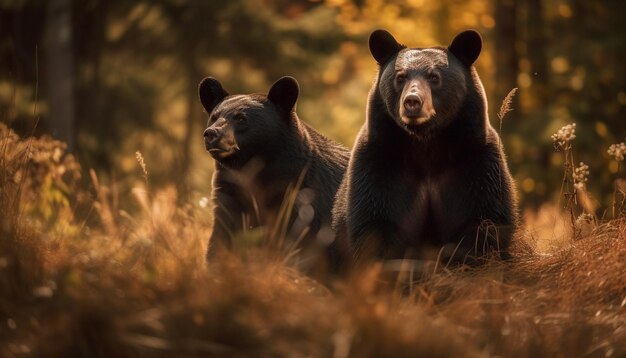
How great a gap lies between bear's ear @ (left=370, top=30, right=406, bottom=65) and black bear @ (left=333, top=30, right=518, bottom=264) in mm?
293

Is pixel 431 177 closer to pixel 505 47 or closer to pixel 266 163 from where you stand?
pixel 266 163

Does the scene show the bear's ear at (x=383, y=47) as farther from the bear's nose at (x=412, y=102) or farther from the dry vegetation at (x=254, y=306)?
the dry vegetation at (x=254, y=306)

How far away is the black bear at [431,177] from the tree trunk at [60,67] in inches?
376

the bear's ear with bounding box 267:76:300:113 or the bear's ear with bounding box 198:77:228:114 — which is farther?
the bear's ear with bounding box 198:77:228:114

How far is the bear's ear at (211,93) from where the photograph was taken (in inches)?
258

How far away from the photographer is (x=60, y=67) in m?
14.3

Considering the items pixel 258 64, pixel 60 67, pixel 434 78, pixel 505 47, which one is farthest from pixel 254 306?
pixel 258 64

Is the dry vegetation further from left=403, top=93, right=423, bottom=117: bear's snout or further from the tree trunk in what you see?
the tree trunk

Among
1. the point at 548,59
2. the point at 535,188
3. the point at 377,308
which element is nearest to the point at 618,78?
the point at 548,59

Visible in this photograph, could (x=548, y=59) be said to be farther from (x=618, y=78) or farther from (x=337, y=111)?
(x=337, y=111)

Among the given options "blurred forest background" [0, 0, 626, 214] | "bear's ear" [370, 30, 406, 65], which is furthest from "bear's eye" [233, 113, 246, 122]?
"blurred forest background" [0, 0, 626, 214]

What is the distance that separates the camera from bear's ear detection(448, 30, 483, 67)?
210 inches

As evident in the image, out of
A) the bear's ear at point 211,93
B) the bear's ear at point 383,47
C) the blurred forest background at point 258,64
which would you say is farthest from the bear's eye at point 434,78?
the blurred forest background at point 258,64

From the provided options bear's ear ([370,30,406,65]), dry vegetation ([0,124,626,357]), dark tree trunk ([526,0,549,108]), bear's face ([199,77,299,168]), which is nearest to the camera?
dry vegetation ([0,124,626,357])
